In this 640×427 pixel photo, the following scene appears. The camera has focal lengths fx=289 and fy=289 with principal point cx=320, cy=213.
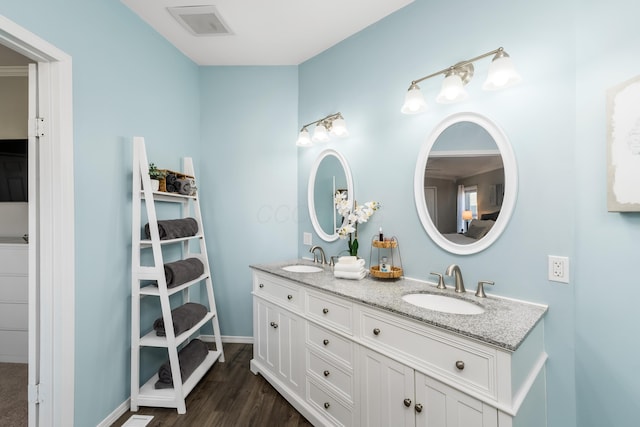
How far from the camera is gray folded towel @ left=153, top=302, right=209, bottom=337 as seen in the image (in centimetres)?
200

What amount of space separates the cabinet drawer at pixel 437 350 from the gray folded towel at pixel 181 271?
1.34 meters

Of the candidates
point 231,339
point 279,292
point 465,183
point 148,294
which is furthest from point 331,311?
point 231,339

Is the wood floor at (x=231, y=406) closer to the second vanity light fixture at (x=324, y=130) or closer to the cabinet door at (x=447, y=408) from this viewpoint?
the cabinet door at (x=447, y=408)

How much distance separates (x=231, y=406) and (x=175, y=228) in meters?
1.29

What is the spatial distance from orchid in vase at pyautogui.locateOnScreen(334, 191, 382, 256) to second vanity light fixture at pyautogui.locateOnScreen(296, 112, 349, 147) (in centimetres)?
49

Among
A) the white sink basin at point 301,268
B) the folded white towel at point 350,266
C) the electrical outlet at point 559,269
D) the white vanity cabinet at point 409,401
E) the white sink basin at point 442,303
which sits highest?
the electrical outlet at point 559,269

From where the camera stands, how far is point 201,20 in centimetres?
213

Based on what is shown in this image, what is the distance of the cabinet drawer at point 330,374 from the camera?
157 cm

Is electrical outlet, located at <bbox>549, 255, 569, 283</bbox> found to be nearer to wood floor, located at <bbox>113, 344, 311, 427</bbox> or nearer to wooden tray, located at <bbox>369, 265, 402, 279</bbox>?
wooden tray, located at <bbox>369, 265, 402, 279</bbox>

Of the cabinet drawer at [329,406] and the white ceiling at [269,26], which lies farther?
the white ceiling at [269,26]

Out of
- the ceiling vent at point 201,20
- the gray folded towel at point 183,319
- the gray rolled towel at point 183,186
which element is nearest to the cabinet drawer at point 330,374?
the gray folded towel at point 183,319

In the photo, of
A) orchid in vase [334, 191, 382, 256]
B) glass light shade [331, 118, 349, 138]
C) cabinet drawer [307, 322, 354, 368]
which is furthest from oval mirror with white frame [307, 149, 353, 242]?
cabinet drawer [307, 322, 354, 368]

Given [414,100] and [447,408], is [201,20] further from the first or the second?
[447,408]

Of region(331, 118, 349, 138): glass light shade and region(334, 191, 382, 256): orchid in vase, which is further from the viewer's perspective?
region(331, 118, 349, 138): glass light shade
